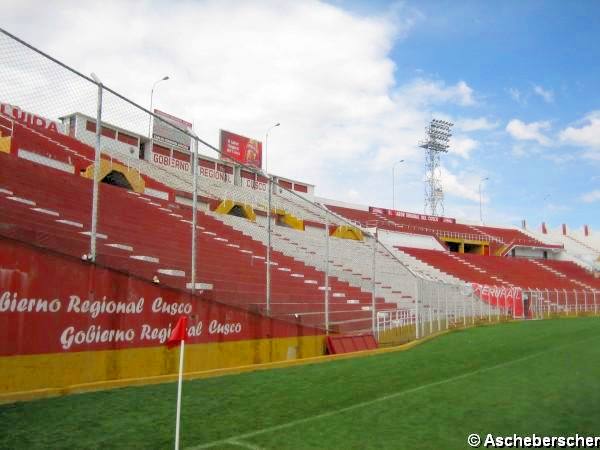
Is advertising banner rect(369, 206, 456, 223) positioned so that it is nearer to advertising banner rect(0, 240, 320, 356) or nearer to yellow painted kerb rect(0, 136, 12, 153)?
yellow painted kerb rect(0, 136, 12, 153)

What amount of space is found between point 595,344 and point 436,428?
29.8 ft

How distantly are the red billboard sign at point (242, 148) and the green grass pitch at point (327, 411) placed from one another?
34.2 meters

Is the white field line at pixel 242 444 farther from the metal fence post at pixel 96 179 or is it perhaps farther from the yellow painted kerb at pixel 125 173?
the yellow painted kerb at pixel 125 173

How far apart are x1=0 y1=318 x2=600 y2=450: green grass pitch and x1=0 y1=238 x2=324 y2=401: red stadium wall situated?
509mm

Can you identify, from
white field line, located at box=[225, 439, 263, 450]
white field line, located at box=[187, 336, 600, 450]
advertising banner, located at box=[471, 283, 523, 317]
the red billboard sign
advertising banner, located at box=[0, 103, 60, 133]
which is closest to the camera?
white field line, located at box=[225, 439, 263, 450]

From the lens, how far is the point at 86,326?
6348 millimetres

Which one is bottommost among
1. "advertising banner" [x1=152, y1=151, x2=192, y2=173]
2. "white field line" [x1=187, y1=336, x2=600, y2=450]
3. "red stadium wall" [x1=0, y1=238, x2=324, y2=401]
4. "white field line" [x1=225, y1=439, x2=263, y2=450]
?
"white field line" [x1=225, y1=439, x2=263, y2=450]

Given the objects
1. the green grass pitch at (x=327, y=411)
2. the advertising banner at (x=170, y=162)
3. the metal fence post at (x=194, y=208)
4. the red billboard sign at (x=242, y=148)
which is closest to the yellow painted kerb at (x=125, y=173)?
the advertising banner at (x=170, y=162)

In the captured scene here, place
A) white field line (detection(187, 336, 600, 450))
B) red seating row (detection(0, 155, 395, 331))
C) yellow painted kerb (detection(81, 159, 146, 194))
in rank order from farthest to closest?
yellow painted kerb (detection(81, 159, 146, 194)) → red seating row (detection(0, 155, 395, 331)) → white field line (detection(187, 336, 600, 450))

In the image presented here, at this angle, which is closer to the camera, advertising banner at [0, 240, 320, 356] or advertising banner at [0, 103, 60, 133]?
advertising banner at [0, 240, 320, 356]

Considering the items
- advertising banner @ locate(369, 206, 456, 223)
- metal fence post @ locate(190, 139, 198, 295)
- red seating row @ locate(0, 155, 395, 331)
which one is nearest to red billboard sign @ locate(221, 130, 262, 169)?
advertising banner @ locate(369, 206, 456, 223)

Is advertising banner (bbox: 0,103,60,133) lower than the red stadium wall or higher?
higher

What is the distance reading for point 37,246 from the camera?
598 centimetres

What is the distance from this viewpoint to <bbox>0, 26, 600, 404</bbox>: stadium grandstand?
6031 millimetres
